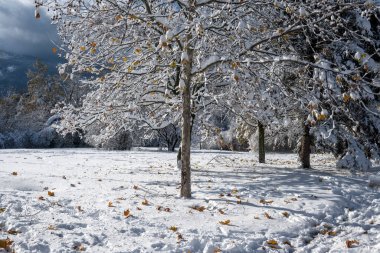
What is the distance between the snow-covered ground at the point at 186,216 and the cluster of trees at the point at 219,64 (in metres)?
1.26

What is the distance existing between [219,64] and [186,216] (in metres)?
3.26

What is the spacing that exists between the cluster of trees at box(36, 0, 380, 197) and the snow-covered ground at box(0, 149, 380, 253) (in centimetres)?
126

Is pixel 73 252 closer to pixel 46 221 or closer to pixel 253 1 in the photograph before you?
pixel 46 221

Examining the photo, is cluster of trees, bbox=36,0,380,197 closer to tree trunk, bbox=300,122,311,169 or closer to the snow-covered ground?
tree trunk, bbox=300,122,311,169

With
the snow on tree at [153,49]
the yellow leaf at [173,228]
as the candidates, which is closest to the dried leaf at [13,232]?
the yellow leaf at [173,228]

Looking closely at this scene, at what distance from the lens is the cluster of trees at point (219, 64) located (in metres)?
6.02

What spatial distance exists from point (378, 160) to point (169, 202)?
981cm

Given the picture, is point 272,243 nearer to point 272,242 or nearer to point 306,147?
point 272,242

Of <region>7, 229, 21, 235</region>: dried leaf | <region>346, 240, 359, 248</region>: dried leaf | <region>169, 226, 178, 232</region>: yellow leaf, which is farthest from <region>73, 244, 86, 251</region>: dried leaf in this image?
<region>346, 240, 359, 248</region>: dried leaf

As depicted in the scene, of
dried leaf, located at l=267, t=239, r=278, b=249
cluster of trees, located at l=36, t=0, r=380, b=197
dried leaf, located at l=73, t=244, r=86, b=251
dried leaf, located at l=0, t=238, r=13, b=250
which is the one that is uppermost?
cluster of trees, located at l=36, t=0, r=380, b=197

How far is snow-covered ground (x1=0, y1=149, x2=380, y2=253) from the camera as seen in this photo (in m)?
4.38

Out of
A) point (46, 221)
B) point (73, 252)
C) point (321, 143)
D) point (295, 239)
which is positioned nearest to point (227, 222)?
point (295, 239)

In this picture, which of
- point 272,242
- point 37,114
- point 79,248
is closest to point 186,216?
point 272,242

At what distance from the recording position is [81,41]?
8070 mm
